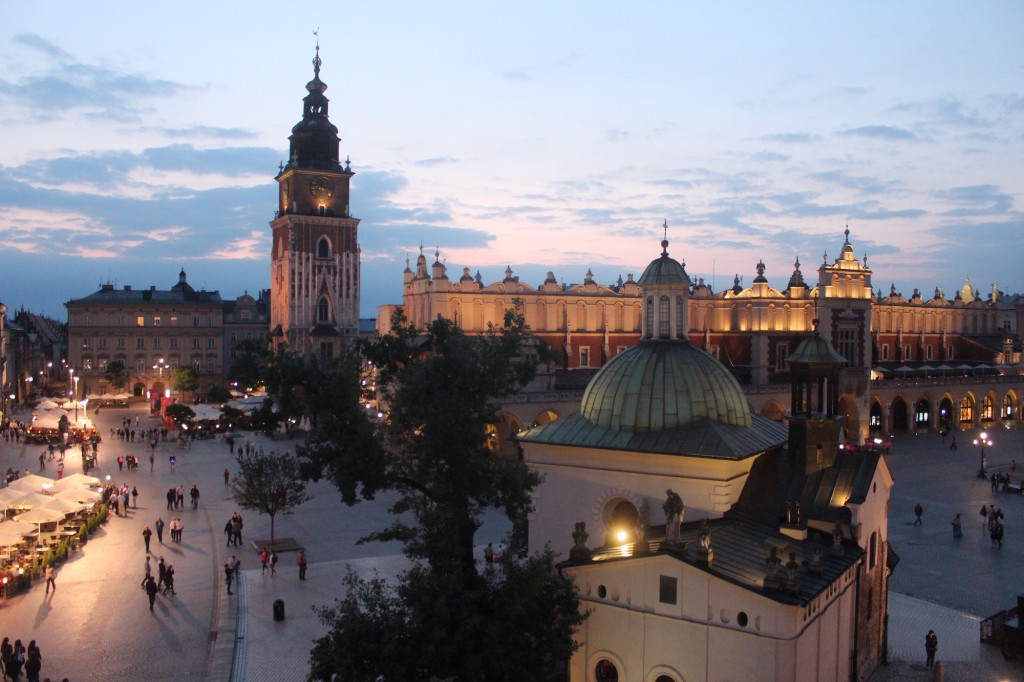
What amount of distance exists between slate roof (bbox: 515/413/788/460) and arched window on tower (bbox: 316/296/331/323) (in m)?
50.4

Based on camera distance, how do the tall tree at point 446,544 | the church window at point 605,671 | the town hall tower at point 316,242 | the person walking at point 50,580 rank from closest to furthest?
the tall tree at point 446,544 < the church window at point 605,671 < the person walking at point 50,580 < the town hall tower at point 316,242

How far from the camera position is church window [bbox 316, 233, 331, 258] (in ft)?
223

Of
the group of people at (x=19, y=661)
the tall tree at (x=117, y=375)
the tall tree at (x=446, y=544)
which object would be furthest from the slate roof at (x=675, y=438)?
the tall tree at (x=117, y=375)

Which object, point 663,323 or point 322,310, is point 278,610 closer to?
point 663,323

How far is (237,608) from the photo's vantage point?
22.5 m

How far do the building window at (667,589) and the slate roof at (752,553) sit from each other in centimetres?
47

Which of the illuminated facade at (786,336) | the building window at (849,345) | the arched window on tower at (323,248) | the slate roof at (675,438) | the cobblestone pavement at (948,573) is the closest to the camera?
the slate roof at (675,438)

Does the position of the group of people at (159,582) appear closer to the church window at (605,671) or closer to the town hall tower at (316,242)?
the church window at (605,671)

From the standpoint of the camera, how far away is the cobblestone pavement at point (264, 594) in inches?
749

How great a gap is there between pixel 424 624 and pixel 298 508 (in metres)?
23.0

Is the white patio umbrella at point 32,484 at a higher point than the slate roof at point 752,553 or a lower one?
lower

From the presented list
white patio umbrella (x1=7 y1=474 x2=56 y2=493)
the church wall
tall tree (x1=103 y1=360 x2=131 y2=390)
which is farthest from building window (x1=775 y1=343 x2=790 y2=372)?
tall tree (x1=103 y1=360 x2=131 y2=390)

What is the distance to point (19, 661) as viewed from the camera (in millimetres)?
17984

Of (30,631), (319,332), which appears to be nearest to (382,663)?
(30,631)
